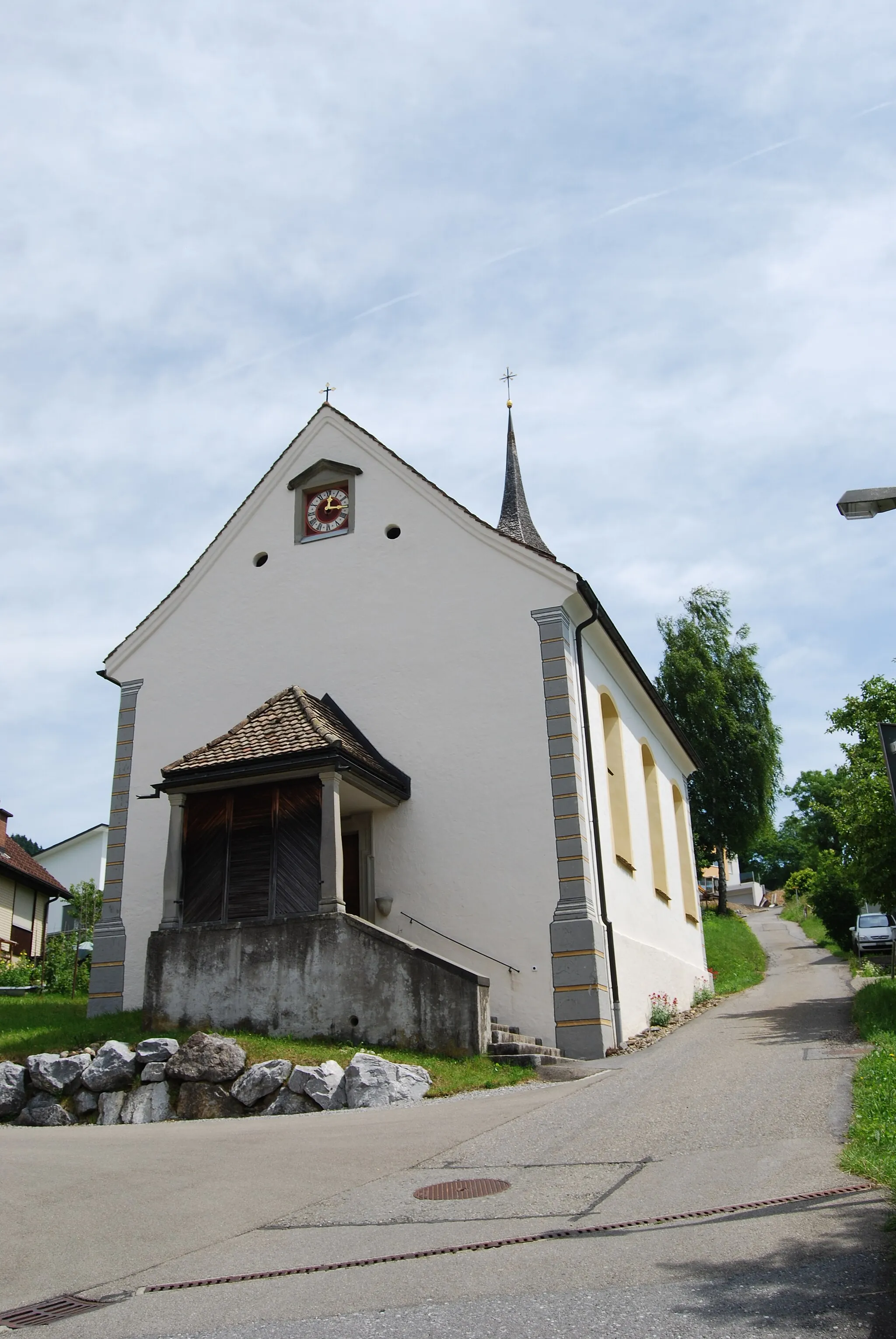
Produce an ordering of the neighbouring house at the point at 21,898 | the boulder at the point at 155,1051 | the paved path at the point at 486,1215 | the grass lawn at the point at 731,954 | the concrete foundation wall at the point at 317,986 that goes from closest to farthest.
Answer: the paved path at the point at 486,1215 < the boulder at the point at 155,1051 < the concrete foundation wall at the point at 317,986 < the grass lawn at the point at 731,954 < the neighbouring house at the point at 21,898

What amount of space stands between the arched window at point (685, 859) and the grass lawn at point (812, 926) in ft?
45.6

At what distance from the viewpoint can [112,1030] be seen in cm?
1492

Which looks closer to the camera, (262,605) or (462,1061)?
(462,1061)

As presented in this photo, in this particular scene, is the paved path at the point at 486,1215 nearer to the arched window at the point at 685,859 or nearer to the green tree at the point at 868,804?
the green tree at the point at 868,804

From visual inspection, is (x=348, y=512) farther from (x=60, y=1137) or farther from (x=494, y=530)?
(x=60, y=1137)

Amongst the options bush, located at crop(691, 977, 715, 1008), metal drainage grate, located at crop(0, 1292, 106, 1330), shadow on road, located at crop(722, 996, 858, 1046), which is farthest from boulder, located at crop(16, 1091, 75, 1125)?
bush, located at crop(691, 977, 715, 1008)

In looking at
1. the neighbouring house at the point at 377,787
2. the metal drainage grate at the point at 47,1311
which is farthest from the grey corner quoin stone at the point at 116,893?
the metal drainage grate at the point at 47,1311

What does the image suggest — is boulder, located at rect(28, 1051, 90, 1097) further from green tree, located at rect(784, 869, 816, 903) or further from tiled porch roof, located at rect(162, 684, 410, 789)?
green tree, located at rect(784, 869, 816, 903)

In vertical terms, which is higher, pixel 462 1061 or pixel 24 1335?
pixel 462 1061

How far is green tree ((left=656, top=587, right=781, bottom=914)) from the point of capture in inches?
1684

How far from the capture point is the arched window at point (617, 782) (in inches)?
749

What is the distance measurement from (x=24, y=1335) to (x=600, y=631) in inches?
575

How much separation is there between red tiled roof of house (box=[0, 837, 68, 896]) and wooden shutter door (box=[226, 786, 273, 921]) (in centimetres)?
2268

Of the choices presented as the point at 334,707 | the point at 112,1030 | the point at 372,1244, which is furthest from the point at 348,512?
the point at 372,1244
